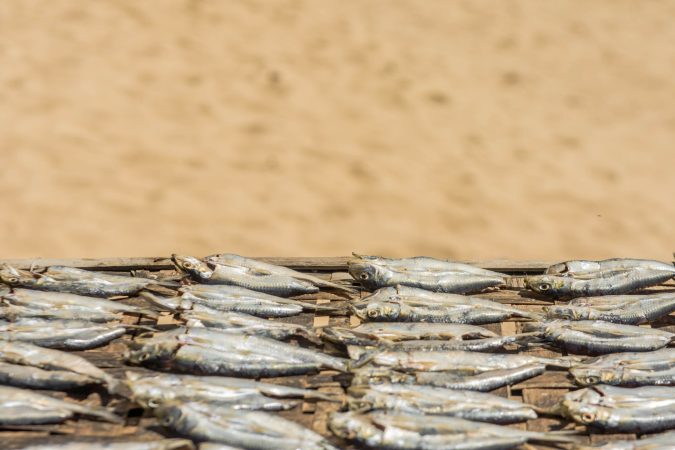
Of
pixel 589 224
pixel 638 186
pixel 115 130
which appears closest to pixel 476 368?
pixel 589 224

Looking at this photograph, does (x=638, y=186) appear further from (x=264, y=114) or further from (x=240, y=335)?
(x=240, y=335)

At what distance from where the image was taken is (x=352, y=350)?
4.13m

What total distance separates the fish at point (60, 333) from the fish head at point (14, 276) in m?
0.37

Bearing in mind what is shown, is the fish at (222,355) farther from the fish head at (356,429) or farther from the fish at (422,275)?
the fish at (422,275)

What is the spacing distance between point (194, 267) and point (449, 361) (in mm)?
1607

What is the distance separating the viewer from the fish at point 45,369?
12.6 feet

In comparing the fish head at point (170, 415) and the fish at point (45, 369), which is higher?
the fish at point (45, 369)

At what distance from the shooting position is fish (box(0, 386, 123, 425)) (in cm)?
363

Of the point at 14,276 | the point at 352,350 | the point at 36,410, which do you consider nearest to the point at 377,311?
the point at 352,350

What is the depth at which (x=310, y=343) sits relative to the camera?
4355 millimetres

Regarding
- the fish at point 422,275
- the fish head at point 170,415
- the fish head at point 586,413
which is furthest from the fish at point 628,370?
the fish head at point 170,415

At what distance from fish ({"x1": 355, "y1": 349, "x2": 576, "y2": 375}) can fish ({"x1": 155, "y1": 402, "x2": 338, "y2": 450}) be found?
0.59 m

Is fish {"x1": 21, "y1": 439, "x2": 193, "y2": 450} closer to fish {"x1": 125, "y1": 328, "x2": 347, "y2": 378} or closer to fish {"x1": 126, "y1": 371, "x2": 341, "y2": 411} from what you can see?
fish {"x1": 126, "y1": 371, "x2": 341, "y2": 411}

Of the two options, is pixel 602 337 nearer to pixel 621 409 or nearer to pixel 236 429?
pixel 621 409
